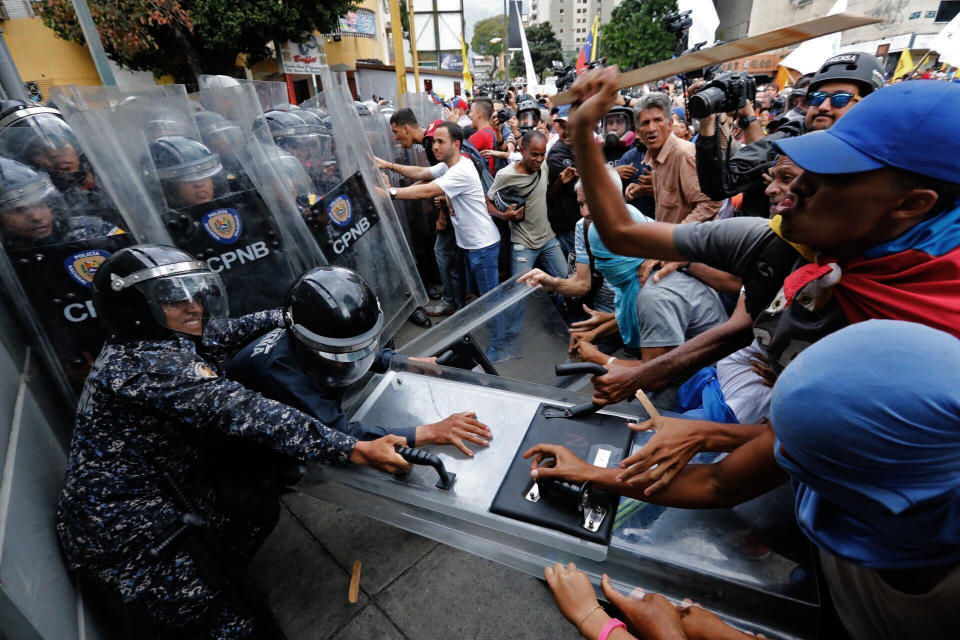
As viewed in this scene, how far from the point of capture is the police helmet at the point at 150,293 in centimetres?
157

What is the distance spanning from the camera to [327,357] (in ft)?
5.88

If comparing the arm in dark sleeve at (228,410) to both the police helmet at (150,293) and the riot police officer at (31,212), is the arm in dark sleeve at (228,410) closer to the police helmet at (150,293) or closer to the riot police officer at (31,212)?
the police helmet at (150,293)

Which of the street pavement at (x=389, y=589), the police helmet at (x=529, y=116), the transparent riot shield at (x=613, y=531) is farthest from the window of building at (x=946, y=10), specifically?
the street pavement at (x=389, y=589)

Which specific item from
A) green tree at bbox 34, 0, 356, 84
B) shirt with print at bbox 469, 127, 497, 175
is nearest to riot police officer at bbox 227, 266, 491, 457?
shirt with print at bbox 469, 127, 497, 175

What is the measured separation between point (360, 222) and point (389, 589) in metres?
2.62

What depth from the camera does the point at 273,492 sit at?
193 cm

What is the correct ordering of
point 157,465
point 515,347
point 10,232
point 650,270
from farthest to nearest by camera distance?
1. point 515,347
2. point 650,270
3. point 10,232
4. point 157,465

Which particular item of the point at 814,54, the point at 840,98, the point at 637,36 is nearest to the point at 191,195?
the point at 840,98

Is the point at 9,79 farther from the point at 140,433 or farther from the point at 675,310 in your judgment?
the point at 675,310

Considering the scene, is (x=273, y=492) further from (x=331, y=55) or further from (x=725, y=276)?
(x=331, y=55)

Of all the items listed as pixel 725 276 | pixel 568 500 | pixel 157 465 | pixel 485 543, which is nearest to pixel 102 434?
pixel 157 465

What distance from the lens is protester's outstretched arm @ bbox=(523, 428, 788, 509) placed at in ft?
3.91

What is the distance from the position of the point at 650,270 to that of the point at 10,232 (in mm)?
3036

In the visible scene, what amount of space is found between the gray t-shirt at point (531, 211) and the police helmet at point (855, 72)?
A: 2092 millimetres
